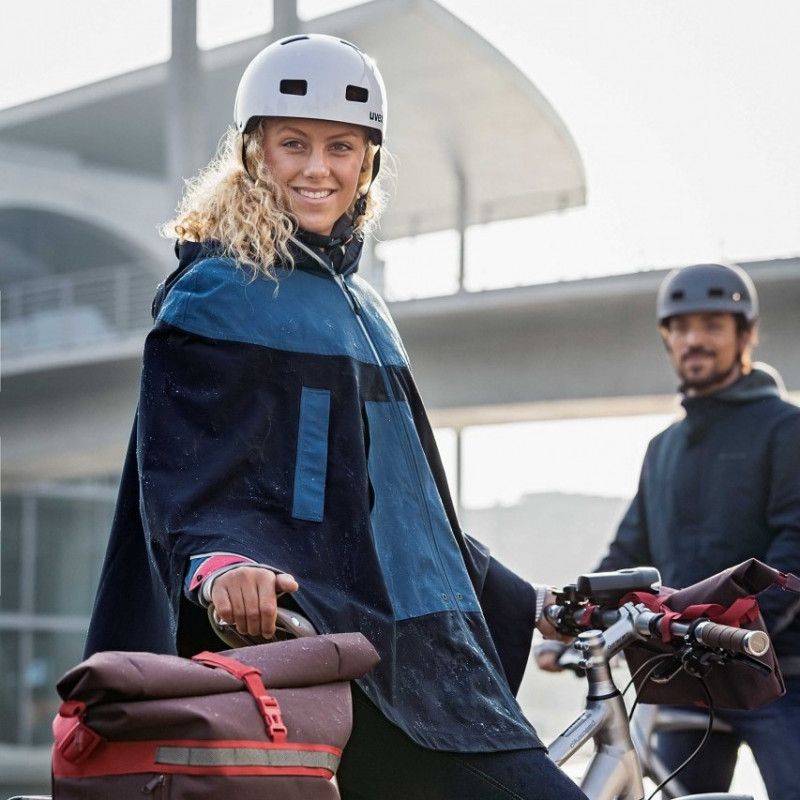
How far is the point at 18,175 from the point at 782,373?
29.7m

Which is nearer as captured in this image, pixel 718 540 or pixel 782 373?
pixel 718 540

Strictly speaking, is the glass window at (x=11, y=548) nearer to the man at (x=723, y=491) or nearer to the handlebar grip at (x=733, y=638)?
the man at (x=723, y=491)

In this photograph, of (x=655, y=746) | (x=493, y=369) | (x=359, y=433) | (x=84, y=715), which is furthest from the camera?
(x=493, y=369)

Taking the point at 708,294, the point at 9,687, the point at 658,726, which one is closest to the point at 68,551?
the point at 9,687

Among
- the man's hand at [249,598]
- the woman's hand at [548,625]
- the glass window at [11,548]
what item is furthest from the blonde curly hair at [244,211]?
the glass window at [11,548]

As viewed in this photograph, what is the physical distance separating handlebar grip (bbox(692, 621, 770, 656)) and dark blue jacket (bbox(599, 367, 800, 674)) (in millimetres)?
1655

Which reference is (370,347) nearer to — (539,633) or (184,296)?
(184,296)

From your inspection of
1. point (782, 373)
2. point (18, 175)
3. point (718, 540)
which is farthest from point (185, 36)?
point (18, 175)

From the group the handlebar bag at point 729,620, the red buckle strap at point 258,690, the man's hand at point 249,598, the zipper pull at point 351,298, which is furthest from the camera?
the handlebar bag at point 729,620

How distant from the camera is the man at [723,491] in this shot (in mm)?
4992

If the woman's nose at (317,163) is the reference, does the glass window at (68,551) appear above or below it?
below

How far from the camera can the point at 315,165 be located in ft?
11.0

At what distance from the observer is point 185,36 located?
21594mm

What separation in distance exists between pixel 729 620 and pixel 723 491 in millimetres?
1950
